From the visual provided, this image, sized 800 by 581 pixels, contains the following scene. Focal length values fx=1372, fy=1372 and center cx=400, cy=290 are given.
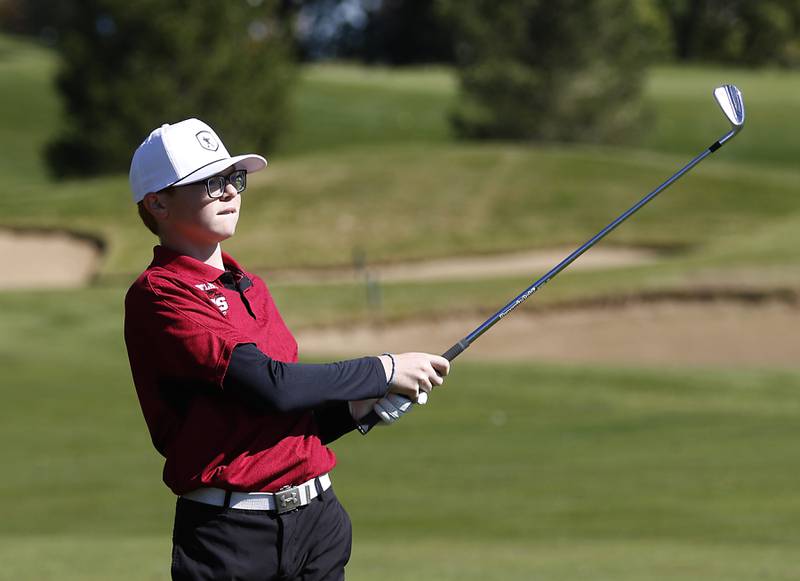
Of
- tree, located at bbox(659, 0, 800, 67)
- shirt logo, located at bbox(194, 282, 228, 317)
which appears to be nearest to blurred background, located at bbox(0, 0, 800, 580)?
shirt logo, located at bbox(194, 282, 228, 317)

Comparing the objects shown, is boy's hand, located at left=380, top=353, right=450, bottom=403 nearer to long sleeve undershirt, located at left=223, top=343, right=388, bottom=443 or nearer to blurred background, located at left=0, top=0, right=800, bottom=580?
long sleeve undershirt, located at left=223, top=343, right=388, bottom=443

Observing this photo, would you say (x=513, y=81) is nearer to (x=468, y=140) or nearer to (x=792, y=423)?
(x=468, y=140)

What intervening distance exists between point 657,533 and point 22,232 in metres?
26.1

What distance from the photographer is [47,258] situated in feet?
104

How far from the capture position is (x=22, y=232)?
3278 centimetres

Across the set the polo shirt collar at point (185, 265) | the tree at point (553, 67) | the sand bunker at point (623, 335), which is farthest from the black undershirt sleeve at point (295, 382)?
the tree at point (553, 67)

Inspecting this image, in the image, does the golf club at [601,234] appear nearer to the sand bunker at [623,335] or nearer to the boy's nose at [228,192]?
the boy's nose at [228,192]

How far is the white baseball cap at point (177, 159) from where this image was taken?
12.9 feet

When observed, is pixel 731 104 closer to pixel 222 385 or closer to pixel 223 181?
pixel 223 181

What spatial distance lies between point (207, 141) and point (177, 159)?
12 centimetres

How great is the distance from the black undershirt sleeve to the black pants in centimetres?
36

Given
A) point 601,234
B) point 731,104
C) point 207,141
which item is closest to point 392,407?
point 601,234

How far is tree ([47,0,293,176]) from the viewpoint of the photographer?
138ft

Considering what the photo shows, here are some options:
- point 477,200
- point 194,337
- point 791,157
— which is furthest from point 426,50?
point 194,337
